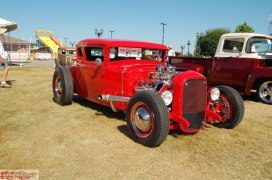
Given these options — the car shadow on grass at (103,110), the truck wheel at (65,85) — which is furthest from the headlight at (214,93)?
the truck wheel at (65,85)

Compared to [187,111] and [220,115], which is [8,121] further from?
[220,115]

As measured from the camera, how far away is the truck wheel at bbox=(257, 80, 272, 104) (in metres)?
6.30

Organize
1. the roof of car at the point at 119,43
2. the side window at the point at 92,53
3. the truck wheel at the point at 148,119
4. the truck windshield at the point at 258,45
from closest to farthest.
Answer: the truck wheel at the point at 148,119 < the roof of car at the point at 119,43 < the side window at the point at 92,53 < the truck windshield at the point at 258,45

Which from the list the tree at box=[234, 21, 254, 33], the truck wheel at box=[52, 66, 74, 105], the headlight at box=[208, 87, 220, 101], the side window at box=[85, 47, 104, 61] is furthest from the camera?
the tree at box=[234, 21, 254, 33]

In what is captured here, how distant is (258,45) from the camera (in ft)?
22.5

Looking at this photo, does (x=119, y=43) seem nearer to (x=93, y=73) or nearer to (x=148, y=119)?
(x=93, y=73)

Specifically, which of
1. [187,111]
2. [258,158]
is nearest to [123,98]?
[187,111]

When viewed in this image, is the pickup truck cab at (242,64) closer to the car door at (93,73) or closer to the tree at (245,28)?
the car door at (93,73)

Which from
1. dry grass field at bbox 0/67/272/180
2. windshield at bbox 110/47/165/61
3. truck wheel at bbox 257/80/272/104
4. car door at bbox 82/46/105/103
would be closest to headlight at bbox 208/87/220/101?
dry grass field at bbox 0/67/272/180

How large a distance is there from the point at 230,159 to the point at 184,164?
0.61 m

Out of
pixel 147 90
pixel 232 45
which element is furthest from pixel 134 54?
pixel 232 45

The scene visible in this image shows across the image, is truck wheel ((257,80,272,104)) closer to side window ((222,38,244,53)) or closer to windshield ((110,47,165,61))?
side window ((222,38,244,53))

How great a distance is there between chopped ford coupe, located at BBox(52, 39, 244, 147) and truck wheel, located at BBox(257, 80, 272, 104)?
2970 mm

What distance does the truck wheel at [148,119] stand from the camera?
2.99m
